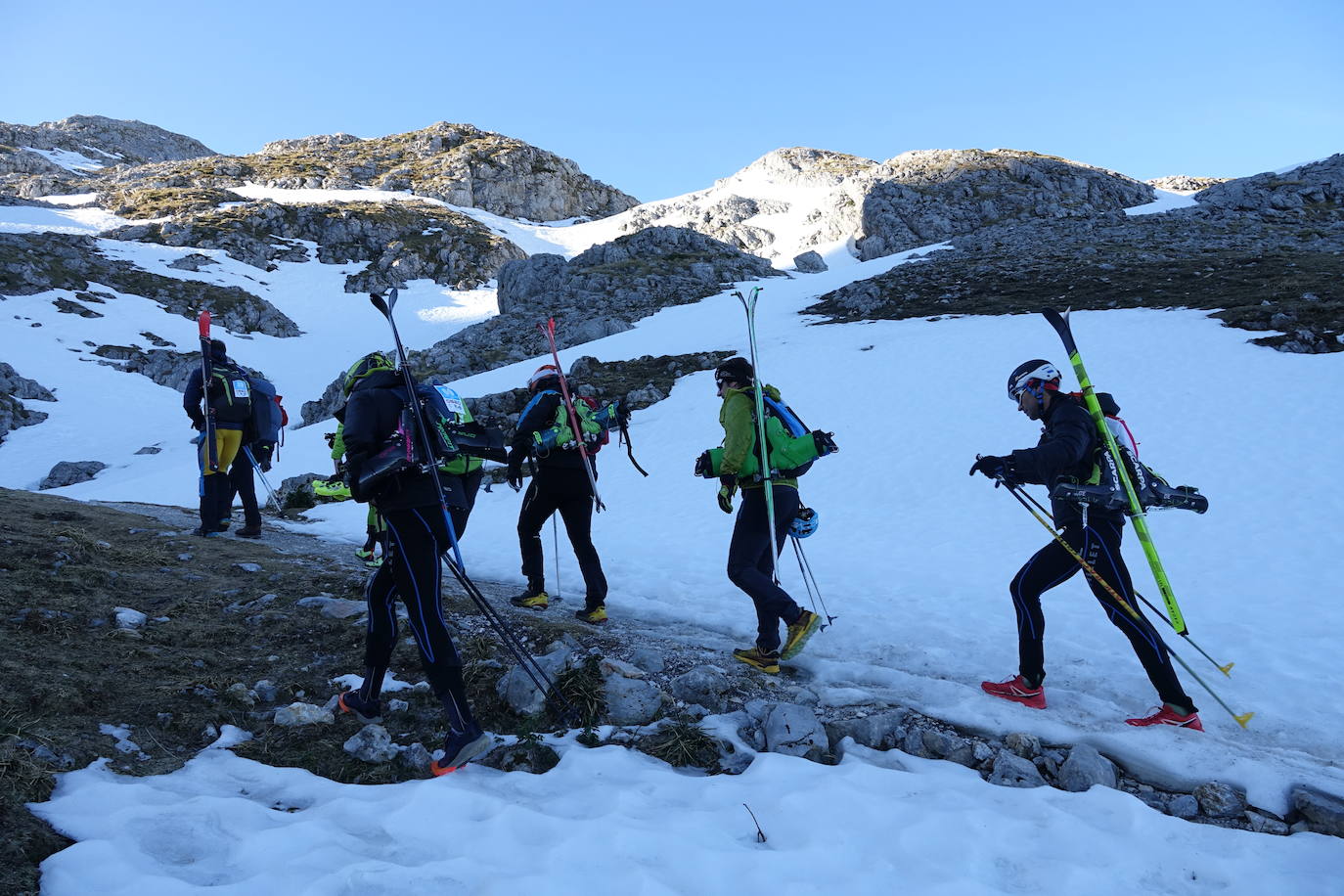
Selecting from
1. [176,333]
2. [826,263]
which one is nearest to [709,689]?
[176,333]

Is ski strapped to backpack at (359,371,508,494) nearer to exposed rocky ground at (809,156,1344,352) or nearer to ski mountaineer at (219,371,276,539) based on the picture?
ski mountaineer at (219,371,276,539)

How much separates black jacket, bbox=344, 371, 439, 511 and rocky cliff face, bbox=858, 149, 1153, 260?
231 feet

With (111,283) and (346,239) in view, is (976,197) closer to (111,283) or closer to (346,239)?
(346,239)

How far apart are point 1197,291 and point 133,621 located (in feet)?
109

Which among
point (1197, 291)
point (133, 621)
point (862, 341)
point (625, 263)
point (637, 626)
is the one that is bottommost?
point (637, 626)

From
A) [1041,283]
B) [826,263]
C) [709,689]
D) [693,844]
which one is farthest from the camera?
[826,263]

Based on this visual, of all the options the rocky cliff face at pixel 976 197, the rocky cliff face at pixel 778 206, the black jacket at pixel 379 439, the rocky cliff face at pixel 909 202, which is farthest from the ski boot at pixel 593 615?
the rocky cliff face at pixel 778 206

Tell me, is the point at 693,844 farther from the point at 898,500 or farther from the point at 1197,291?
the point at 1197,291

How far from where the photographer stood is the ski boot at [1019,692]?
5242 millimetres

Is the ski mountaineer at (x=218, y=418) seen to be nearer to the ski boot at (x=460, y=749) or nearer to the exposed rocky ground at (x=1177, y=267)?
the ski boot at (x=460, y=749)

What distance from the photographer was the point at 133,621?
573 cm

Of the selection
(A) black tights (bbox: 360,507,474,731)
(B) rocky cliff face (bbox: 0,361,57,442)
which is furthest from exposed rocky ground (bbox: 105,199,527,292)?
(A) black tights (bbox: 360,507,474,731)

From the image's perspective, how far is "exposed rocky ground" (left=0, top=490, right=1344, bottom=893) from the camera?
12.7ft

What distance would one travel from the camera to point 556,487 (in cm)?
766
